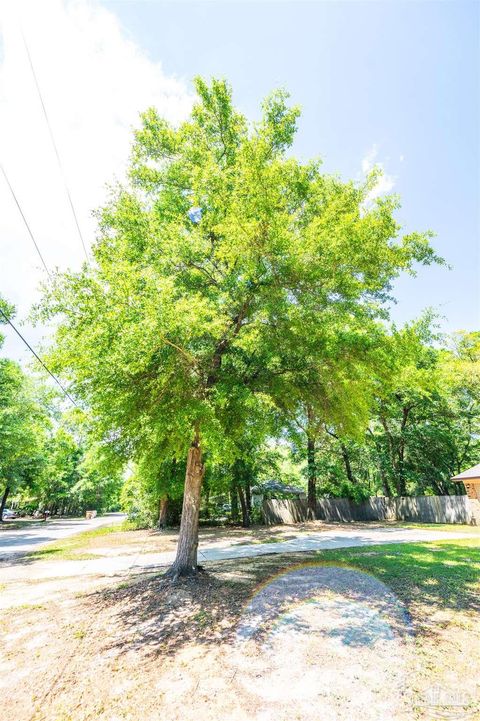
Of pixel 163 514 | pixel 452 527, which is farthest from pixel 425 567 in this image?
pixel 163 514

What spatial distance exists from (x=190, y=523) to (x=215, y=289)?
528 cm

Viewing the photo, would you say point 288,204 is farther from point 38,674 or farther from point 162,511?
point 162,511

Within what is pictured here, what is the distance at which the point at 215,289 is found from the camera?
775cm

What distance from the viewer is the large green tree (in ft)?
19.4

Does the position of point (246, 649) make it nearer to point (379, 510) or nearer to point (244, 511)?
point (244, 511)

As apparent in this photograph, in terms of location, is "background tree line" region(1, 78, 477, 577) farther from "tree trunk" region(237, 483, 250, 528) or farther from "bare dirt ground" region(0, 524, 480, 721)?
"tree trunk" region(237, 483, 250, 528)

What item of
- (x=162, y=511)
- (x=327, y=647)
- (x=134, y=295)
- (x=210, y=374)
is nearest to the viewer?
(x=327, y=647)

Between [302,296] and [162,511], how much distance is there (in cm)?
1930

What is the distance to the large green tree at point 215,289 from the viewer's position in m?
5.92

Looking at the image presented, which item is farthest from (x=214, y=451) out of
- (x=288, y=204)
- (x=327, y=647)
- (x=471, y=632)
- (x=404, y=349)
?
(x=288, y=204)

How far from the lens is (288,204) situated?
824cm

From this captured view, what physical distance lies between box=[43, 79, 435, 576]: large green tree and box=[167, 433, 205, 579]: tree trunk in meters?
0.03

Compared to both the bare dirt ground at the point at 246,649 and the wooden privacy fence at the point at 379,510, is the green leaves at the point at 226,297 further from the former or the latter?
the wooden privacy fence at the point at 379,510

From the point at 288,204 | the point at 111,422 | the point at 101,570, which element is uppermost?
the point at 288,204
